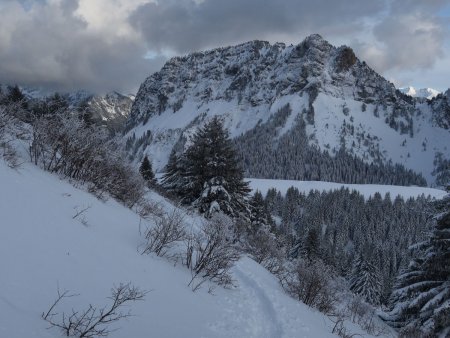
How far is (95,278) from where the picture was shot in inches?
182

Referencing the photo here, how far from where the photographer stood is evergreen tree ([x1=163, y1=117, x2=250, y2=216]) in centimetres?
2262

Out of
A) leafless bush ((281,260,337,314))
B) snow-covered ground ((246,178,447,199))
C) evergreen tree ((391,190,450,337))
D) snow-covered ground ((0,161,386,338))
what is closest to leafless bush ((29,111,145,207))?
snow-covered ground ((0,161,386,338))

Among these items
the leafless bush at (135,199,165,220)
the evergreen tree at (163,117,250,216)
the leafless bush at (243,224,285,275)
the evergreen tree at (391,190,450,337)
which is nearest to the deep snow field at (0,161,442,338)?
the leafless bush at (135,199,165,220)

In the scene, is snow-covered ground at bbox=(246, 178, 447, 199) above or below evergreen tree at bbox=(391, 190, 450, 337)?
above

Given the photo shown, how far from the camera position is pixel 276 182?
477ft

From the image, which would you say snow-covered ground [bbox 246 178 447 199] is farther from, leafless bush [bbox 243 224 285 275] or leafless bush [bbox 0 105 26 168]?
leafless bush [bbox 0 105 26 168]

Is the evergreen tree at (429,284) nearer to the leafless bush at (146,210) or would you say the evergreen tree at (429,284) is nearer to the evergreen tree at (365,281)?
the leafless bush at (146,210)

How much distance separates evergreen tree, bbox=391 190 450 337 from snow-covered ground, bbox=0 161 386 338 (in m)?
7.04

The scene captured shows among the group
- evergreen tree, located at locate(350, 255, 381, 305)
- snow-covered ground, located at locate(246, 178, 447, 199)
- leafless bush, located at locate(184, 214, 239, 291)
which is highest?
snow-covered ground, located at locate(246, 178, 447, 199)

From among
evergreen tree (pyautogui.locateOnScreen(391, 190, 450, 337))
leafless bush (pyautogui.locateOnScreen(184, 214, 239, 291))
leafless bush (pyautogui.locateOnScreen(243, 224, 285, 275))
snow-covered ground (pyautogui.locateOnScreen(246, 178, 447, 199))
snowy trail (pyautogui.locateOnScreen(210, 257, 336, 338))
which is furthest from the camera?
snow-covered ground (pyautogui.locateOnScreen(246, 178, 447, 199))

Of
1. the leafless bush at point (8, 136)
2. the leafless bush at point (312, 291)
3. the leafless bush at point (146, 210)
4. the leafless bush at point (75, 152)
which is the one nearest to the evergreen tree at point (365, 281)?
the leafless bush at point (312, 291)

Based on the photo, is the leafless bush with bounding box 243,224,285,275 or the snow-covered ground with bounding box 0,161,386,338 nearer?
the snow-covered ground with bounding box 0,161,386,338

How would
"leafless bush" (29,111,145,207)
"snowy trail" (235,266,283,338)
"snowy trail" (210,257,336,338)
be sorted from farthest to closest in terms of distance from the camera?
1. "leafless bush" (29,111,145,207)
2. "snowy trail" (235,266,283,338)
3. "snowy trail" (210,257,336,338)

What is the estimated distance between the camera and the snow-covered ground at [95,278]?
372 cm
